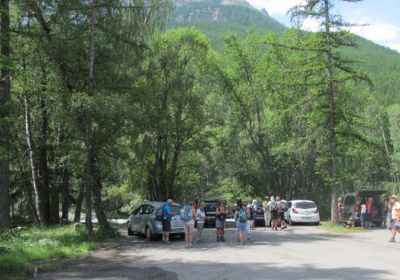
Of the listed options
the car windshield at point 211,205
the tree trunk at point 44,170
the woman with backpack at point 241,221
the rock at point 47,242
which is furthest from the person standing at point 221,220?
the tree trunk at point 44,170

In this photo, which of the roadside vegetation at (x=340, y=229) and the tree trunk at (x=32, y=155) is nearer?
the roadside vegetation at (x=340, y=229)

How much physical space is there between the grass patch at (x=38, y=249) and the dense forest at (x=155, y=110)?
174cm

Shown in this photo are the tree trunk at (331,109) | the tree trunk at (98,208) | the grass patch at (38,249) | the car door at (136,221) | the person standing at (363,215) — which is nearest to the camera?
the grass patch at (38,249)

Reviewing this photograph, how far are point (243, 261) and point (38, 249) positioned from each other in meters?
6.43

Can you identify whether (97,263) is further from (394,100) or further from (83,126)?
(394,100)

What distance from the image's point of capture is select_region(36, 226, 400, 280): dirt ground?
40.9ft

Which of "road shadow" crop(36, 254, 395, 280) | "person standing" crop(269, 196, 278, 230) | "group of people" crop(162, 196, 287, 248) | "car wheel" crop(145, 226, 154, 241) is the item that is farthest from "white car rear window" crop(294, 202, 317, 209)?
"road shadow" crop(36, 254, 395, 280)

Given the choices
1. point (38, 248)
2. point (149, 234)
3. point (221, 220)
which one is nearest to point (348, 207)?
point (221, 220)

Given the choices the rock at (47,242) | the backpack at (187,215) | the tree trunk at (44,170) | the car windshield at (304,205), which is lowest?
the rock at (47,242)

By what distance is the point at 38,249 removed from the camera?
16422 millimetres

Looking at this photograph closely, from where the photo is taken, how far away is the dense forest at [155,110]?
71.7ft

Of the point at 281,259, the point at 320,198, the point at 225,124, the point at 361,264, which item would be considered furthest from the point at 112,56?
the point at 320,198

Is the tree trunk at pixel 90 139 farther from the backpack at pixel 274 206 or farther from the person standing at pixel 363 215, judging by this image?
the person standing at pixel 363 215

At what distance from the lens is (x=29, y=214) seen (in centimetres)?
3850
